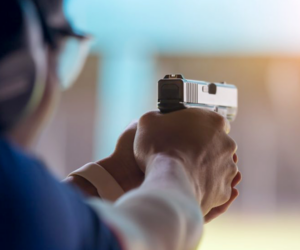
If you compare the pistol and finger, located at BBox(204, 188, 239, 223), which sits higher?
the pistol

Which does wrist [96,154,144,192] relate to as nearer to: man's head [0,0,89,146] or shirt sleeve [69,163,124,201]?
shirt sleeve [69,163,124,201]

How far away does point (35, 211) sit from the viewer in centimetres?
32

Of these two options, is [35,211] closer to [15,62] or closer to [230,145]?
[15,62]

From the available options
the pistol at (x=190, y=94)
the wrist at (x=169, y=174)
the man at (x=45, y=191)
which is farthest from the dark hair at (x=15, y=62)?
the pistol at (x=190, y=94)

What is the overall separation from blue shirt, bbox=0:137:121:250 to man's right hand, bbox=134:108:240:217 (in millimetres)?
225

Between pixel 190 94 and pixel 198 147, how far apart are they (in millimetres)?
136

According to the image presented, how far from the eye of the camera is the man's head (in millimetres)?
317

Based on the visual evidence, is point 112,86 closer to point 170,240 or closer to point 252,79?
point 252,79

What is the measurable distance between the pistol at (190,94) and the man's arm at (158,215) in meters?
0.21

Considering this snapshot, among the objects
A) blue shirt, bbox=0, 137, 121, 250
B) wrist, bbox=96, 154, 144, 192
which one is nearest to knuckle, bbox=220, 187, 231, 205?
wrist, bbox=96, 154, 144, 192

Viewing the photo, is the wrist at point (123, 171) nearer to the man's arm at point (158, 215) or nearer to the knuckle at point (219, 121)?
the knuckle at point (219, 121)

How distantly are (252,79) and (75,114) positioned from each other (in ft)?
5.50

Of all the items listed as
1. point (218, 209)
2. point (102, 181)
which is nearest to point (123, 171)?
point (102, 181)

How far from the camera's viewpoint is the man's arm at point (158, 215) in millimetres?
374
